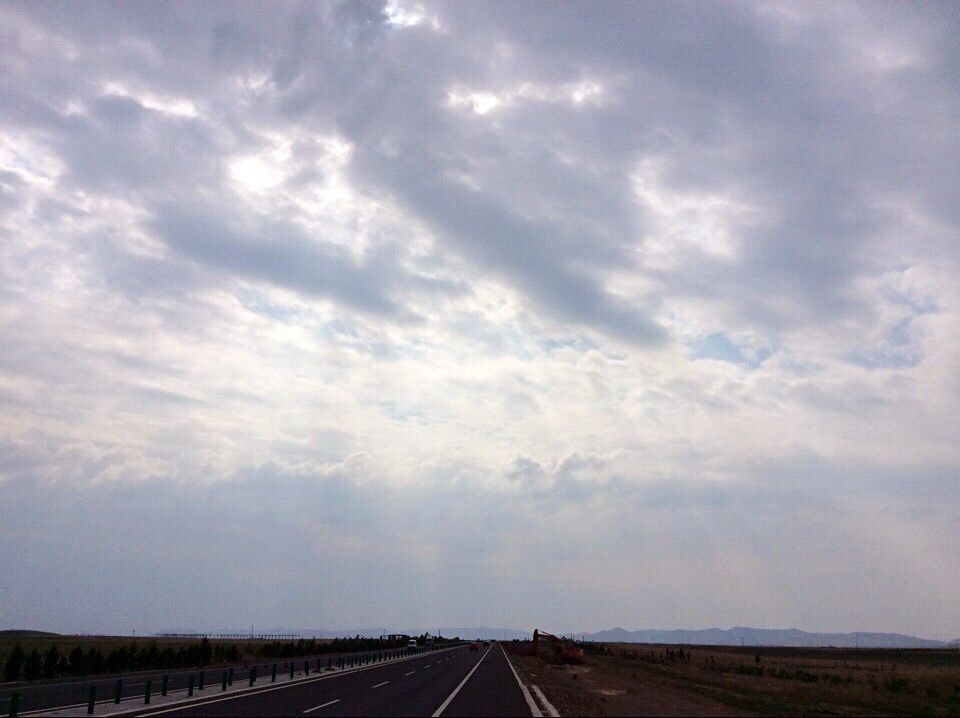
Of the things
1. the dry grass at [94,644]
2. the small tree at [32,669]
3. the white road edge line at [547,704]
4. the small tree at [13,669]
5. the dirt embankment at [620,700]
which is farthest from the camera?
the dry grass at [94,644]

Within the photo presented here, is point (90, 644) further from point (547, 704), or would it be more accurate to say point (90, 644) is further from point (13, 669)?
point (547, 704)

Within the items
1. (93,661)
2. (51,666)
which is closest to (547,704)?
(51,666)

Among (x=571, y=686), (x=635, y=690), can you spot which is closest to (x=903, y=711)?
(x=635, y=690)

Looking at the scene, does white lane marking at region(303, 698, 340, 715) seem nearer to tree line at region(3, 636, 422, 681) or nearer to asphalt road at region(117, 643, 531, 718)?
asphalt road at region(117, 643, 531, 718)

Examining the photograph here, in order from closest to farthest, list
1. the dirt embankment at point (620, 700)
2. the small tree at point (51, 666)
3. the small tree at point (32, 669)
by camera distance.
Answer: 1. the dirt embankment at point (620, 700)
2. the small tree at point (32, 669)
3. the small tree at point (51, 666)

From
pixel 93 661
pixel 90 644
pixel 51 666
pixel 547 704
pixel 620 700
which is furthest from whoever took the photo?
pixel 90 644

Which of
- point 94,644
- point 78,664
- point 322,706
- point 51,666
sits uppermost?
point 322,706

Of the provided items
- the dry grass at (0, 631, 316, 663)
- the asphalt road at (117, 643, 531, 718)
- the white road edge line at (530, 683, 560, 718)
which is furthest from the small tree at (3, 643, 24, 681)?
the white road edge line at (530, 683, 560, 718)

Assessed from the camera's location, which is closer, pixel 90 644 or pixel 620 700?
pixel 620 700

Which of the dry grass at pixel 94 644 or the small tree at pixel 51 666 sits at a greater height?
the small tree at pixel 51 666

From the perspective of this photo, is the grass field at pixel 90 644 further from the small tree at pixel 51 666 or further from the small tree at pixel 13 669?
the small tree at pixel 13 669

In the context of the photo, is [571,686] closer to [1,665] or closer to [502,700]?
[502,700]

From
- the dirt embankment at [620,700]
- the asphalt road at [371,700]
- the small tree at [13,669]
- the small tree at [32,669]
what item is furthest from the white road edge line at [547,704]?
the small tree at [13,669]

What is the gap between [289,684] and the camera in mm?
35000
